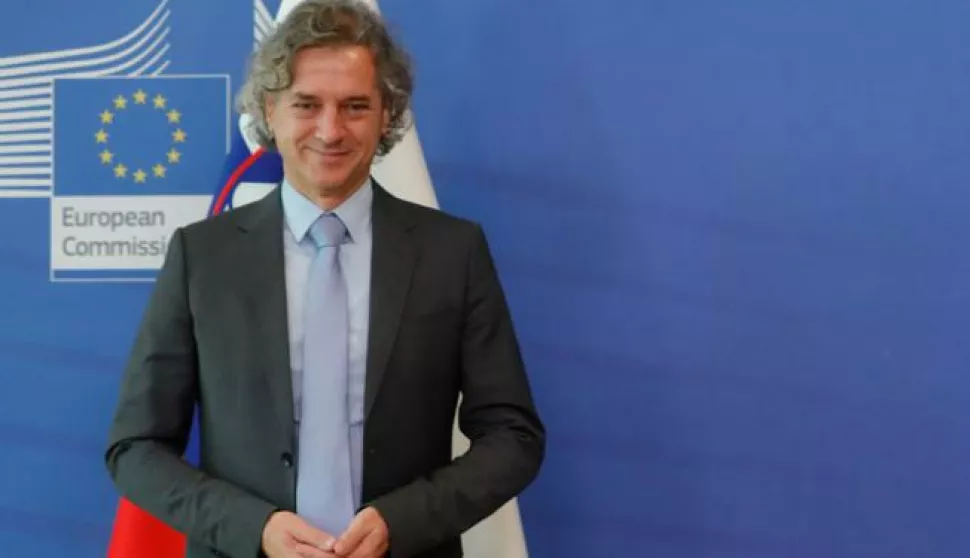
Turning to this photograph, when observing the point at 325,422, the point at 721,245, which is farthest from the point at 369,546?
the point at 721,245

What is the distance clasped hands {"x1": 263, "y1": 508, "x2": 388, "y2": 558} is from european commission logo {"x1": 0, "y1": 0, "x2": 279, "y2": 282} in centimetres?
108

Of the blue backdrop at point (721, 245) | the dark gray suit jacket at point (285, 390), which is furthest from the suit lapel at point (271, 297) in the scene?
the blue backdrop at point (721, 245)

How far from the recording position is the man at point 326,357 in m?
1.28

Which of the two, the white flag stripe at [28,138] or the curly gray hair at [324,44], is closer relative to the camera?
the curly gray hair at [324,44]

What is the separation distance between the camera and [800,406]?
6.81 ft

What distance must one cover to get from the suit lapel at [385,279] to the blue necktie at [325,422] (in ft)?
0.12

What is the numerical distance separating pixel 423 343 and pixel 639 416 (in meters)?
0.89

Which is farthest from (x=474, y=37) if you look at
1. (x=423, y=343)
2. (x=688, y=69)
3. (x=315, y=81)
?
(x=423, y=343)

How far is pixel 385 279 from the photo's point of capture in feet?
4.41

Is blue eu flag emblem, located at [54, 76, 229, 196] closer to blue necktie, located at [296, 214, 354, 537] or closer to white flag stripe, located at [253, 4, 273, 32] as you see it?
white flag stripe, located at [253, 4, 273, 32]

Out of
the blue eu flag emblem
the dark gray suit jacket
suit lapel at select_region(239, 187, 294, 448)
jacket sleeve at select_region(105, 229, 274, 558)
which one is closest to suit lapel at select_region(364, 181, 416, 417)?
the dark gray suit jacket

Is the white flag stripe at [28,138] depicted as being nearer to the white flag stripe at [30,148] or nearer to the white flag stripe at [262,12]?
the white flag stripe at [30,148]

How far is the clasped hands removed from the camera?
47.0 inches

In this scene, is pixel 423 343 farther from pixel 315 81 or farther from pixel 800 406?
pixel 800 406
